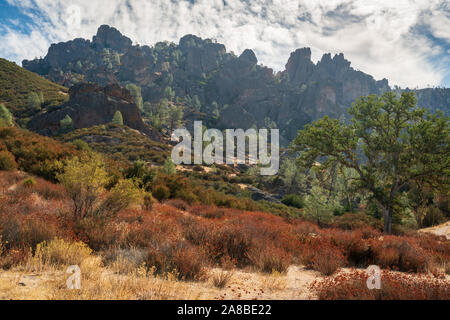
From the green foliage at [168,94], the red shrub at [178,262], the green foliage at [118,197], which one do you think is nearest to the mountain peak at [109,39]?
the green foliage at [168,94]

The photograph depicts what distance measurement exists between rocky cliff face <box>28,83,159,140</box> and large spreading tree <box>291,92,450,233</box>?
52.2m

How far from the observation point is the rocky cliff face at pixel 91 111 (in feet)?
178

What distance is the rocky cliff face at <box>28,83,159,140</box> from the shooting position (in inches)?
2135

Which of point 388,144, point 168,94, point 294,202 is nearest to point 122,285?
point 388,144

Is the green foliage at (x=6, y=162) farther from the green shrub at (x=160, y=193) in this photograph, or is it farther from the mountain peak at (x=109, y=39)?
the mountain peak at (x=109, y=39)

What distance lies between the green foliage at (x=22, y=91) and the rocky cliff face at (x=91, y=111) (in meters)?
6.11

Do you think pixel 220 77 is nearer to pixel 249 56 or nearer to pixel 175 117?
pixel 249 56

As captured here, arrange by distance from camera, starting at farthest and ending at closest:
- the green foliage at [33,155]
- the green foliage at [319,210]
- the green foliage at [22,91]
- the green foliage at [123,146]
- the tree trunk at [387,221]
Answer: the green foliage at [22,91], the green foliage at [123,146], the green foliage at [319,210], the tree trunk at [387,221], the green foliage at [33,155]

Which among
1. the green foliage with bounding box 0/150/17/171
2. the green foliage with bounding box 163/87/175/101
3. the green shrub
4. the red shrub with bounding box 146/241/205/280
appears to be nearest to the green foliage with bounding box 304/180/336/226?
the green shrub

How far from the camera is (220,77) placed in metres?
156

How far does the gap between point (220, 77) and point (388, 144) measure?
6063 inches
